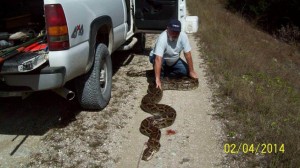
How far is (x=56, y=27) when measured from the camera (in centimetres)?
421

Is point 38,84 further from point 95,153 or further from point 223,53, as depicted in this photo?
point 223,53

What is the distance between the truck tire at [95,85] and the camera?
17.3 ft

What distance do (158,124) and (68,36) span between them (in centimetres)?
185

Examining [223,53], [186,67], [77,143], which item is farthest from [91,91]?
[223,53]

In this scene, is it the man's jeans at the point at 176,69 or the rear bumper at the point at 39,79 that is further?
the man's jeans at the point at 176,69

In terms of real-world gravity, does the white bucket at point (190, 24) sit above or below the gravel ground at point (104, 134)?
above

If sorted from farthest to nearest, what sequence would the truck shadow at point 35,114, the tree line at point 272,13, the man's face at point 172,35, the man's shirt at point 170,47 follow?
the tree line at point 272,13 → the man's shirt at point 170,47 → the man's face at point 172,35 → the truck shadow at point 35,114

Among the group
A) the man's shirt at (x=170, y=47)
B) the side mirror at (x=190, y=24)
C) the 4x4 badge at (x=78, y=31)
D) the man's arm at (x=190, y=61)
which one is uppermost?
the 4x4 badge at (x=78, y=31)

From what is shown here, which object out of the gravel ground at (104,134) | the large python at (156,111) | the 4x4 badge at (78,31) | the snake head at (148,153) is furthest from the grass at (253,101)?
the 4x4 badge at (78,31)

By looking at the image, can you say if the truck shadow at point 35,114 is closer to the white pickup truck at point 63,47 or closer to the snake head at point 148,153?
the white pickup truck at point 63,47

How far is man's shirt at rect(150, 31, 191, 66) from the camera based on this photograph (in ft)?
21.6

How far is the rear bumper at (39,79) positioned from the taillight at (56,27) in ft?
0.91
